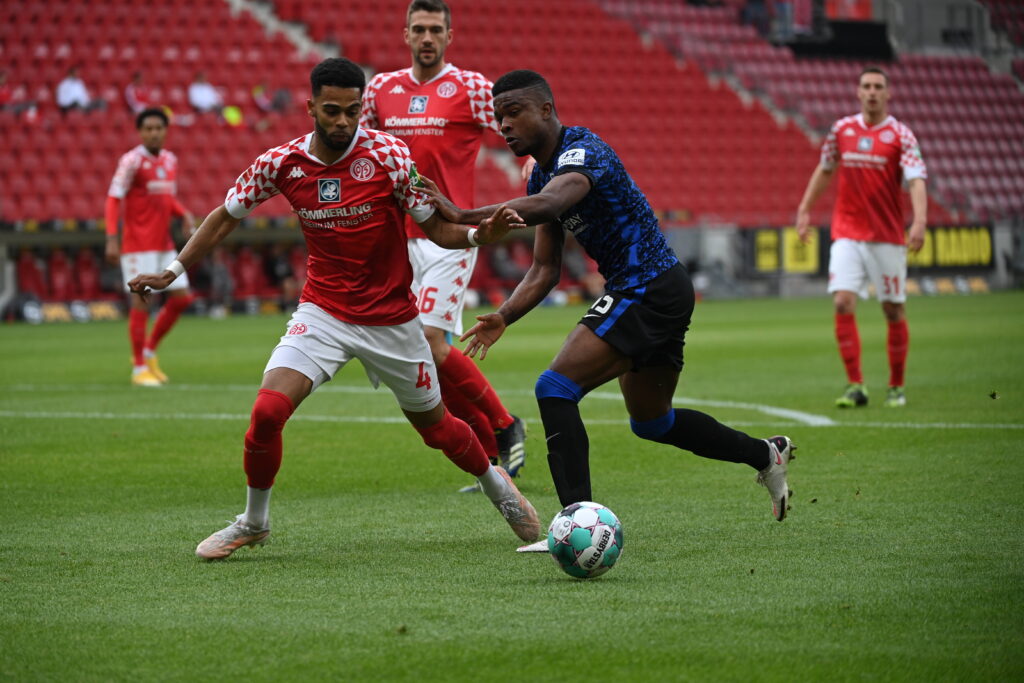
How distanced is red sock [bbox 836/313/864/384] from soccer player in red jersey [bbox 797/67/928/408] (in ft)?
0.04

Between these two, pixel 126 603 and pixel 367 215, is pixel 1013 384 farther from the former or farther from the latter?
pixel 126 603

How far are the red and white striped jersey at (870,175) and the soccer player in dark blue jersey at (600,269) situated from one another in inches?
235

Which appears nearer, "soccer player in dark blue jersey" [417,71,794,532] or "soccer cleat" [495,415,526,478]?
"soccer player in dark blue jersey" [417,71,794,532]

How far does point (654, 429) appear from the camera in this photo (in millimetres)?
5961

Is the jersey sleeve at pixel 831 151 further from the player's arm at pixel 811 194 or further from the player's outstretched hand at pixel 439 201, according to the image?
the player's outstretched hand at pixel 439 201

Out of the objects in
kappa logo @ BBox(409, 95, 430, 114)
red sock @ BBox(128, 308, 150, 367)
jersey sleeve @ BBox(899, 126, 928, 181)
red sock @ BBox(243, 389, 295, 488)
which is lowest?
red sock @ BBox(128, 308, 150, 367)

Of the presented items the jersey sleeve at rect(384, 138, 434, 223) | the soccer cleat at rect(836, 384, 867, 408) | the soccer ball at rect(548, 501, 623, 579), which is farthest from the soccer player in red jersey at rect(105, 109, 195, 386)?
the soccer ball at rect(548, 501, 623, 579)

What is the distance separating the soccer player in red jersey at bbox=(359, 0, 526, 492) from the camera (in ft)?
25.3

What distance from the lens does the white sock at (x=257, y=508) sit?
566 centimetres

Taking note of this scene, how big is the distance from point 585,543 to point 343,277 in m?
1.63

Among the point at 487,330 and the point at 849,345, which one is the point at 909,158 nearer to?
the point at 849,345

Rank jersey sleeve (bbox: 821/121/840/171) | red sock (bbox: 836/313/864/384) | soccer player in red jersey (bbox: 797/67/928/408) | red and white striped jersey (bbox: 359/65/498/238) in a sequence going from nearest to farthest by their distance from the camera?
red and white striped jersey (bbox: 359/65/498/238) → red sock (bbox: 836/313/864/384) → soccer player in red jersey (bbox: 797/67/928/408) → jersey sleeve (bbox: 821/121/840/171)

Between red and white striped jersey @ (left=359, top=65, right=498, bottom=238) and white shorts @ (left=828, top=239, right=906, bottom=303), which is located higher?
red and white striped jersey @ (left=359, top=65, right=498, bottom=238)

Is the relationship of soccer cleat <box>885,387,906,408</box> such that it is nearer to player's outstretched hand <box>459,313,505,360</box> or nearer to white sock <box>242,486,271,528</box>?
player's outstretched hand <box>459,313,505,360</box>
